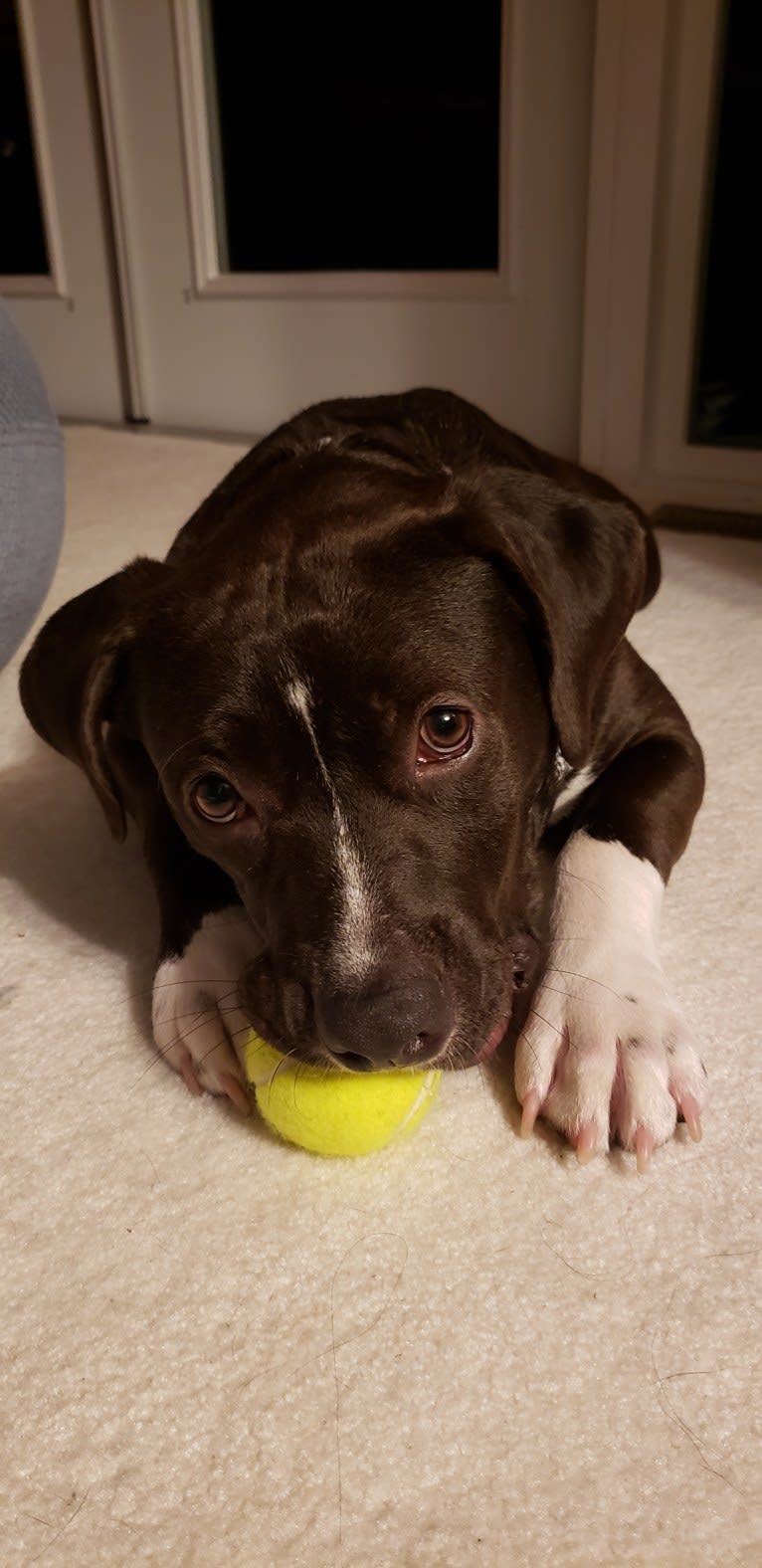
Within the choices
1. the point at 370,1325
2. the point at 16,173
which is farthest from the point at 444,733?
the point at 16,173

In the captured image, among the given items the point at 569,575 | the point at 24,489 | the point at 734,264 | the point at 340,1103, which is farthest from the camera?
the point at 734,264

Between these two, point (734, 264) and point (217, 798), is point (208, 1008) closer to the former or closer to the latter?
point (217, 798)

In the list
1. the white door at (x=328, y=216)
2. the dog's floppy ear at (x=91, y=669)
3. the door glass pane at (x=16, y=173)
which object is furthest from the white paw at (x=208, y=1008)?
the door glass pane at (x=16, y=173)

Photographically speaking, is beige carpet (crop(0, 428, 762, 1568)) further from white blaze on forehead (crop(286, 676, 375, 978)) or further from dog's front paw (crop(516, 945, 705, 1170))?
white blaze on forehead (crop(286, 676, 375, 978))

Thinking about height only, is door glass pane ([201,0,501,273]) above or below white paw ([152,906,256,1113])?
above

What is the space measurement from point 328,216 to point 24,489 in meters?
3.89

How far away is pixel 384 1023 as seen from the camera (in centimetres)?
143

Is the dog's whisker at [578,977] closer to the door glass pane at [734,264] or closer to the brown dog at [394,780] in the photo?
the brown dog at [394,780]

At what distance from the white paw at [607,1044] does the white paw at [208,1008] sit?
405 mm

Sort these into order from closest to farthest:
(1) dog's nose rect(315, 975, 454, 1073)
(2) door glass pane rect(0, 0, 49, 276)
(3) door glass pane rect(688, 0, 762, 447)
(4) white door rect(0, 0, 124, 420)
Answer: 1. (1) dog's nose rect(315, 975, 454, 1073)
2. (3) door glass pane rect(688, 0, 762, 447)
3. (4) white door rect(0, 0, 124, 420)
4. (2) door glass pane rect(0, 0, 49, 276)

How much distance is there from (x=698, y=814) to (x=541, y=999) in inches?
30.7

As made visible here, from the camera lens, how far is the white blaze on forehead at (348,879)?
148cm

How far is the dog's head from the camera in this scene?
1537 millimetres

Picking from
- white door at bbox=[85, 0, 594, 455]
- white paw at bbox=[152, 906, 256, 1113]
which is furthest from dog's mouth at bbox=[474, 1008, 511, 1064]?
white door at bbox=[85, 0, 594, 455]
